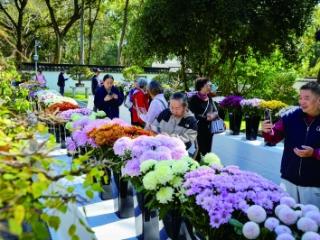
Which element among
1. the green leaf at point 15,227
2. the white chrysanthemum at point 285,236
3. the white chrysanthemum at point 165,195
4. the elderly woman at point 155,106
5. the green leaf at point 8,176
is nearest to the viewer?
the green leaf at point 15,227

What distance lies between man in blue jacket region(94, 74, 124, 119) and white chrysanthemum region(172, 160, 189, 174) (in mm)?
5013

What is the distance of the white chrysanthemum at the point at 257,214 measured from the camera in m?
1.92

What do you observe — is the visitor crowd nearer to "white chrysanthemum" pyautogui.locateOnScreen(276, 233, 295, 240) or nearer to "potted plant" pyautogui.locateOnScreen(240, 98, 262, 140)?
"white chrysanthemum" pyautogui.locateOnScreen(276, 233, 295, 240)

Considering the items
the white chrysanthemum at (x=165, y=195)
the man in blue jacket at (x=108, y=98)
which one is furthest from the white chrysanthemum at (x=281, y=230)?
the man in blue jacket at (x=108, y=98)

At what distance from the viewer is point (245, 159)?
7.47 metres

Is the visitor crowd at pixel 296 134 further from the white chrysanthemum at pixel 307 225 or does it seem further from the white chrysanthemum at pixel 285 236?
the white chrysanthemum at pixel 285 236

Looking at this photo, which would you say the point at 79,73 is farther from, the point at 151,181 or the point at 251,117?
the point at 151,181

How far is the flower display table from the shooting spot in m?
6.62

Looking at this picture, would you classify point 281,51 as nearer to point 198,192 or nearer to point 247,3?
point 247,3

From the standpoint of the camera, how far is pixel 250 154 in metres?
7.31

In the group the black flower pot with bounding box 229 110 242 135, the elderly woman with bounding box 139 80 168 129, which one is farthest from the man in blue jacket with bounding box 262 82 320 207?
the black flower pot with bounding box 229 110 242 135

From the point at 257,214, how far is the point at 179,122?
257cm

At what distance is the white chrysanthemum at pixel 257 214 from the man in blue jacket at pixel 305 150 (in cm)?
160

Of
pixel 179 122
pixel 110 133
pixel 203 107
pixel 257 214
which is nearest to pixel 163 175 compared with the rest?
pixel 257 214
